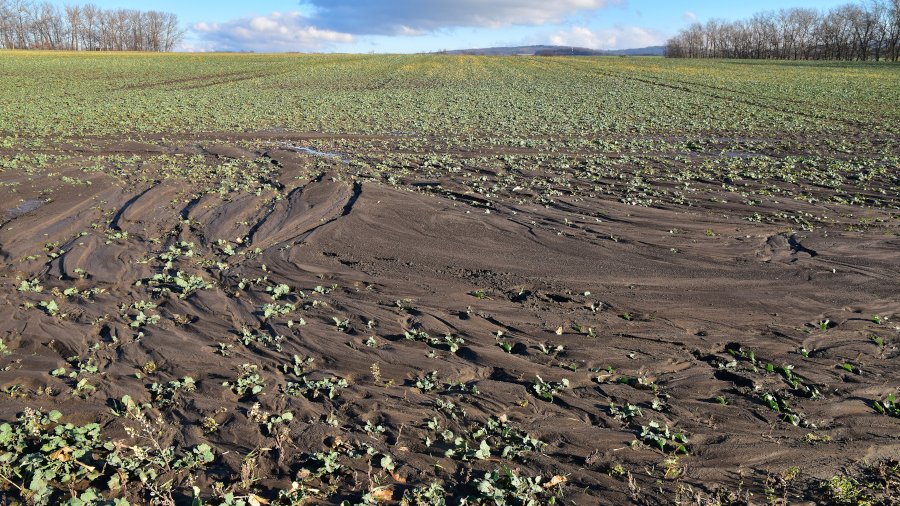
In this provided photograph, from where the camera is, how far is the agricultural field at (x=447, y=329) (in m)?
4.81

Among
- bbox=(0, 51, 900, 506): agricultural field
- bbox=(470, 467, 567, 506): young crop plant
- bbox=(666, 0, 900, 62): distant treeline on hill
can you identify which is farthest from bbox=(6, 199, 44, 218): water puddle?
bbox=(666, 0, 900, 62): distant treeline on hill

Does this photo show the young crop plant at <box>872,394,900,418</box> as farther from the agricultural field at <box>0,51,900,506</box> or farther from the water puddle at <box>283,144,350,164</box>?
the water puddle at <box>283,144,350,164</box>

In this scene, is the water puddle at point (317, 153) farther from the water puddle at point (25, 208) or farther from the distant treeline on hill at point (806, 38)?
the distant treeline on hill at point (806, 38)

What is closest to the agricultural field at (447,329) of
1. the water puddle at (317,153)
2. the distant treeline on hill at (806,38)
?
the water puddle at (317,153)

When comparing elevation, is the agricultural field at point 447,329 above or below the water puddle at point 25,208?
below

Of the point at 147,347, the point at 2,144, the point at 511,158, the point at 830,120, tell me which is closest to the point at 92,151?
the point at 2,144

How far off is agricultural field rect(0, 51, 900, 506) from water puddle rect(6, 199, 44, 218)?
77mm

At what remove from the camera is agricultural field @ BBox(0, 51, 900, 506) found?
4812 mm

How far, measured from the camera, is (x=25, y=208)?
37.6 feet

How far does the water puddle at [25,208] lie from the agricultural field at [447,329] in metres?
0.08

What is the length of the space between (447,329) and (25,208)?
9274mm

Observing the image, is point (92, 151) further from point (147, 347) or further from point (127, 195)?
point (147, 347)

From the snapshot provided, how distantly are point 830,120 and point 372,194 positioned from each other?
21.6 meters

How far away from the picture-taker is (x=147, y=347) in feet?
21.8
